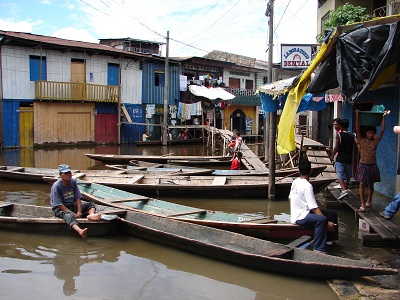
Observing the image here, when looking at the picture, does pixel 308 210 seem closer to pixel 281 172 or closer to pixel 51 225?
pixel 51 225

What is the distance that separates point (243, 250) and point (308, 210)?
112 centimetres

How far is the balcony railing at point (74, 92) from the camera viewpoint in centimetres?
2336

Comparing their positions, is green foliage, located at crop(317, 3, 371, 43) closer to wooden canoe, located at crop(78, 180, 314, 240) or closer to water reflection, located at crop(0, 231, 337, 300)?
wooden canoe, located at crop(78, 180, 314, 240)

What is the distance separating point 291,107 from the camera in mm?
6559

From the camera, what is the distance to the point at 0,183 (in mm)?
12945

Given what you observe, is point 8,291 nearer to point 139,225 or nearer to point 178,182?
point 139,225

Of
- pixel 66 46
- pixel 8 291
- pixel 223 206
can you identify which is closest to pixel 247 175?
pixel 223 206

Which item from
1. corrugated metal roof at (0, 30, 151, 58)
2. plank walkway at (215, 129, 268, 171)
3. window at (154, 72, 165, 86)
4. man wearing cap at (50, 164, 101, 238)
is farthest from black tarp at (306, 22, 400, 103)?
window at (154, 72, 165, 86)

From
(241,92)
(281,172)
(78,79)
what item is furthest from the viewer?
(241,92)

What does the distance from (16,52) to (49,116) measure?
4.09m

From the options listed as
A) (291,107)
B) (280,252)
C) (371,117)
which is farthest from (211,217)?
(371,117)

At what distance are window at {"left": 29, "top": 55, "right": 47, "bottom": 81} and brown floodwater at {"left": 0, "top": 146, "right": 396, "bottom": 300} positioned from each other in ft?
59.6

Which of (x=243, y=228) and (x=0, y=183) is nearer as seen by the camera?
(x=243, y=228)

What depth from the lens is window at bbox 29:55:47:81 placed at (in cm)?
2328
